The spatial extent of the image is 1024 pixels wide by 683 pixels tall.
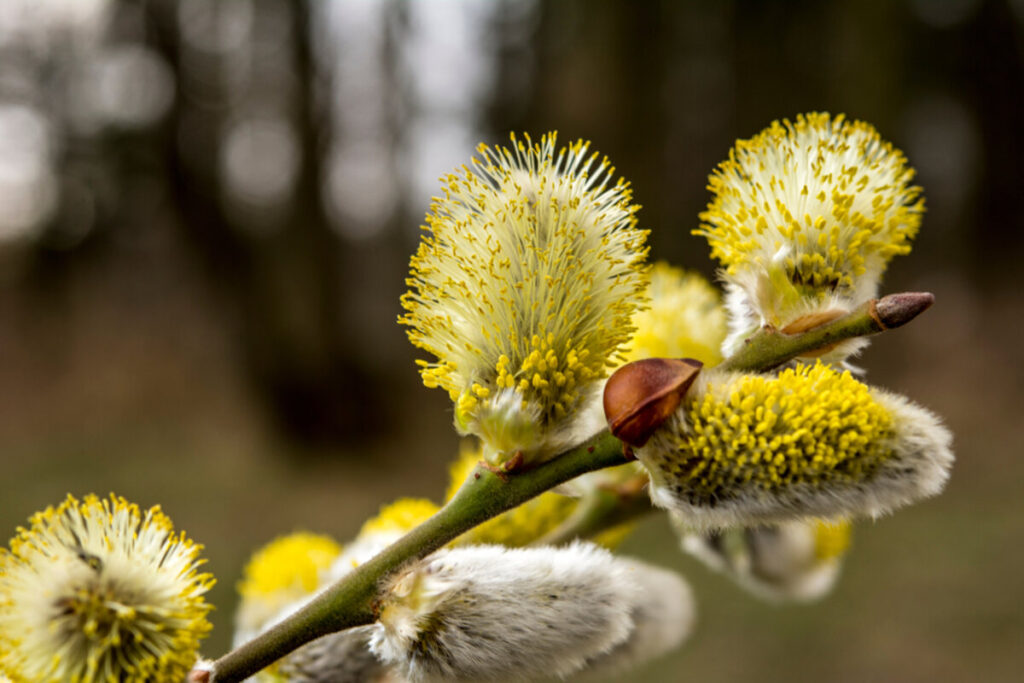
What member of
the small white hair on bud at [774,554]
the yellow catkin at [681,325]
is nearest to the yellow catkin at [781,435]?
the yellow catkin at [681,325]

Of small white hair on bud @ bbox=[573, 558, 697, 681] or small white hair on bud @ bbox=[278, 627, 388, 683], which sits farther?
small white hair on bud @ bbox=[573, 558, 697, 681]

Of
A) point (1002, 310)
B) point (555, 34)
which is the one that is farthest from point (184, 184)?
point (1002, 310)

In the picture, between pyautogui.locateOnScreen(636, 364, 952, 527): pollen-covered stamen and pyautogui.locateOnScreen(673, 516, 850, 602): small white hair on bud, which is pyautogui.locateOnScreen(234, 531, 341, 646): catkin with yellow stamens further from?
pyautogui.locateOnScreen(636, 364, 952, 527): pollen-covered stamen

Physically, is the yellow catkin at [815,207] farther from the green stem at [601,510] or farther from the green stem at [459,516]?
the green stem at [601,510]

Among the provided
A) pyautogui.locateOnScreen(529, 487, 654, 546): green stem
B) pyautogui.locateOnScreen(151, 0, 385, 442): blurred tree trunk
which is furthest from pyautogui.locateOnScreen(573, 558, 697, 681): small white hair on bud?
pyautogui.locateOnScreen(151, 0, 385, 442): blurred tree trunk

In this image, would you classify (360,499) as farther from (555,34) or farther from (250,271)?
(555,34)

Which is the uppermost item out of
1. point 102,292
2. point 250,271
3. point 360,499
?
point 102,292
